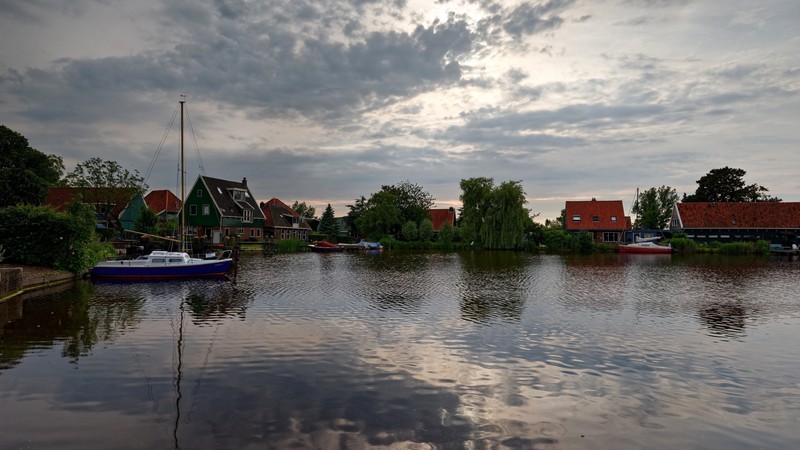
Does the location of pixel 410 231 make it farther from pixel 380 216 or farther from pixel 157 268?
pixel 157 268

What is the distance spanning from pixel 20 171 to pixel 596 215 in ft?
270

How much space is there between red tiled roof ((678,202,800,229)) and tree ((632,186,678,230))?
16342mm

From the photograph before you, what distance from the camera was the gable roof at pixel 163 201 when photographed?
2879 inches

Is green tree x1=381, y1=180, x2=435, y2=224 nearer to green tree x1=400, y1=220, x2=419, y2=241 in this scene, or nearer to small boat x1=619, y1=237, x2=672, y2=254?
green tree x1=400, y1=220, x2=419, y2=241

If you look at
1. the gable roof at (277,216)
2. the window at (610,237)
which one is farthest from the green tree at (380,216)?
the window at (610,237)

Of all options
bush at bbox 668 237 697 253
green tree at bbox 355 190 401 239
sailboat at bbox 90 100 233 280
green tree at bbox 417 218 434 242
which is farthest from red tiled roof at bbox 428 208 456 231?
sailboat at bbox 90 100 233 280

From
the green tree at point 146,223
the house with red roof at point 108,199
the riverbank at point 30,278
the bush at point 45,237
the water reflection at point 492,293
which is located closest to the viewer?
the water reflection at point 492,293

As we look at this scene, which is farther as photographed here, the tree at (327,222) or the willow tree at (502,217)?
the tree at (327,222)

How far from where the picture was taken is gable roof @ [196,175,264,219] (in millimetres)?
69125

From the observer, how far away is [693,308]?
20750mm

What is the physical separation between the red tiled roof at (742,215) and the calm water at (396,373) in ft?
206

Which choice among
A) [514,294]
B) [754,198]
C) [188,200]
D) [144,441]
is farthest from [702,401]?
[754,198]

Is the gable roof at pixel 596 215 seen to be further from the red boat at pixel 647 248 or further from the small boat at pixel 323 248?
the small boat at pixel 323 248

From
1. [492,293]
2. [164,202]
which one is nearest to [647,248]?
[492,293]
